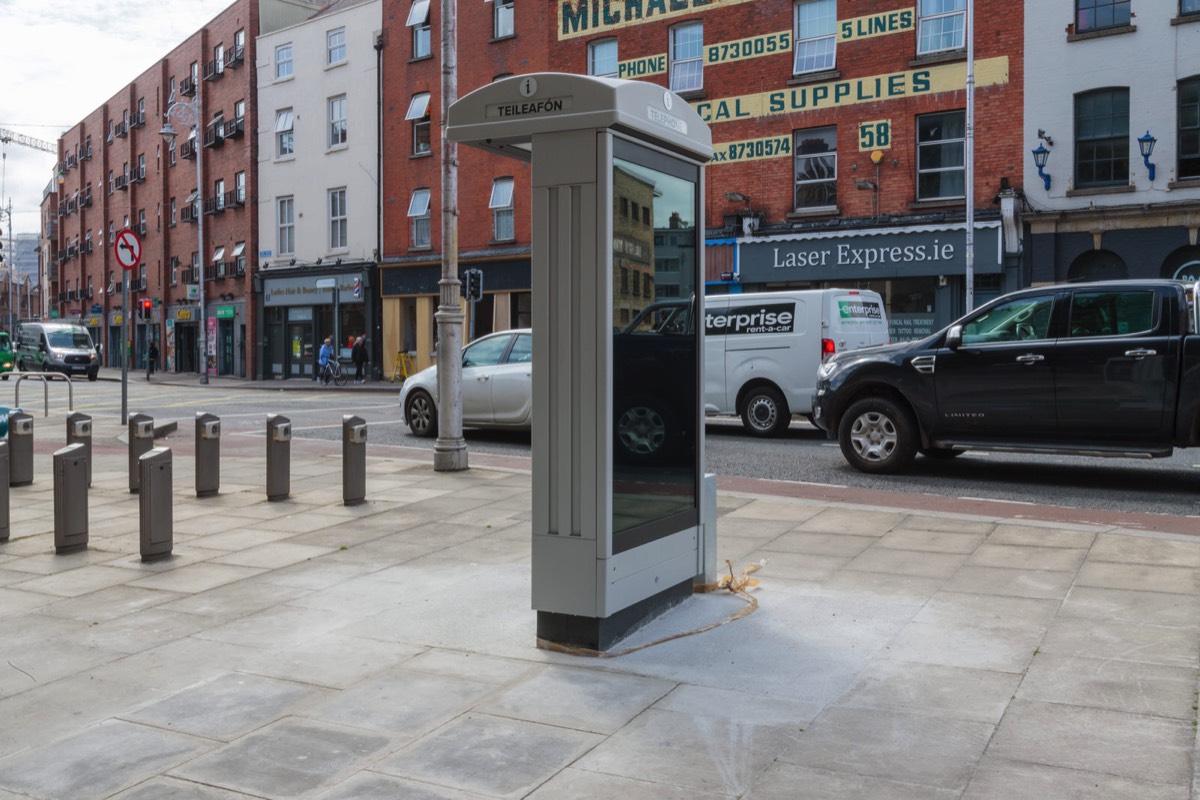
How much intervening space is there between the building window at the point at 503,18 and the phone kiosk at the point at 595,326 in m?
30.0

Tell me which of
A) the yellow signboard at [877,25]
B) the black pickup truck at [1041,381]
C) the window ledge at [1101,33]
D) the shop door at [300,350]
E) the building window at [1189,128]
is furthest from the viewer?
the shop door at [300,350]

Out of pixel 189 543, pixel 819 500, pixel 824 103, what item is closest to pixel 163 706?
pixel 189 543

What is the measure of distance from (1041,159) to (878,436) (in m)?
14.0

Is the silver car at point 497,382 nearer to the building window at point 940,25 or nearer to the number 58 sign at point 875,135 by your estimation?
the number 58 sign at point 875,135

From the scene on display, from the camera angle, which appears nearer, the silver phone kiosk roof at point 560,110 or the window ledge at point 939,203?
A: the silver phone kiosk roof at point 560,110

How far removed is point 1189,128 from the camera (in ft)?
71.5

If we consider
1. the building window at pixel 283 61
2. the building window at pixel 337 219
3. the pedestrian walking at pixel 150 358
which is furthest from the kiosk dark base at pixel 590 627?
the pedestrian walking at pixel 150 358

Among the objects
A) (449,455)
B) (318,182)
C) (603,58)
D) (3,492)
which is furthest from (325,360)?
(3,492)

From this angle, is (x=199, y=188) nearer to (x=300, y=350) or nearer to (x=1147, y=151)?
(x=300, y=350)

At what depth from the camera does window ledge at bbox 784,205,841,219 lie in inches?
1025

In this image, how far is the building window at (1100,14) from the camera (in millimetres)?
22422

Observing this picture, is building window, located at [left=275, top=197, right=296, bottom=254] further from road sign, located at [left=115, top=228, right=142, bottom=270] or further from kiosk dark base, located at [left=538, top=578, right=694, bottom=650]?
kiosk dark base, located at [left=538, top=578, right=694, bottom=650]

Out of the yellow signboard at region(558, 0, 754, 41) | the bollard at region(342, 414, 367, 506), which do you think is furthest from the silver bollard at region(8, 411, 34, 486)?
the yellow signboard at region(558, 0, 754, 41)

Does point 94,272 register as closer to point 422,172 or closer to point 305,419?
point 422,172
